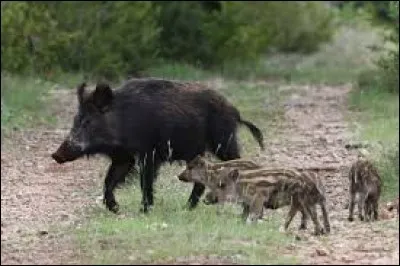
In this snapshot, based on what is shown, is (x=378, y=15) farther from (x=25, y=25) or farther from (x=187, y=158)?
(x=187, y=158)

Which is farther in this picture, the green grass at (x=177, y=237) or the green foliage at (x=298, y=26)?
the green foliage at (x=298, y=26)

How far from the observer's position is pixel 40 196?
12828 mm

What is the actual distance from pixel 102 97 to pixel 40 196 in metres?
1.72

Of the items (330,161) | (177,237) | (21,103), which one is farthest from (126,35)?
(177,237)

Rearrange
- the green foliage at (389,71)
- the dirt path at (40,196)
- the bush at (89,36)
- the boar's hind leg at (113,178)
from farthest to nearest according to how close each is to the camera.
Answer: the bush at (89,36), the green foliage at (389,71), the boar's hind leg at (113,178), the dirt path at (40,196)

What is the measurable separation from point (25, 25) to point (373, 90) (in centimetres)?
670

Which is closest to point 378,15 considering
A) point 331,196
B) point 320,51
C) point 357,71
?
point 357,71

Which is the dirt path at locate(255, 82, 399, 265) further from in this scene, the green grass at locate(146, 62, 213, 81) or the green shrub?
the green shrub

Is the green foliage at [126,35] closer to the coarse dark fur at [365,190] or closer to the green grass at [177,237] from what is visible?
the green grass at [177,237]

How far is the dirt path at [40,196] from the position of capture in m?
9.20

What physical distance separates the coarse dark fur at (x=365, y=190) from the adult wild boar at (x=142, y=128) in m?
1.53

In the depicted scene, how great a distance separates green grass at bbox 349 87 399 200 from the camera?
12518 mm

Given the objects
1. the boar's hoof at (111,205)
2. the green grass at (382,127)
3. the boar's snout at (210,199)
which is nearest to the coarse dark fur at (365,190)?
the green grass at (382,127)

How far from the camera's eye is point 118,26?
84.7 feet
